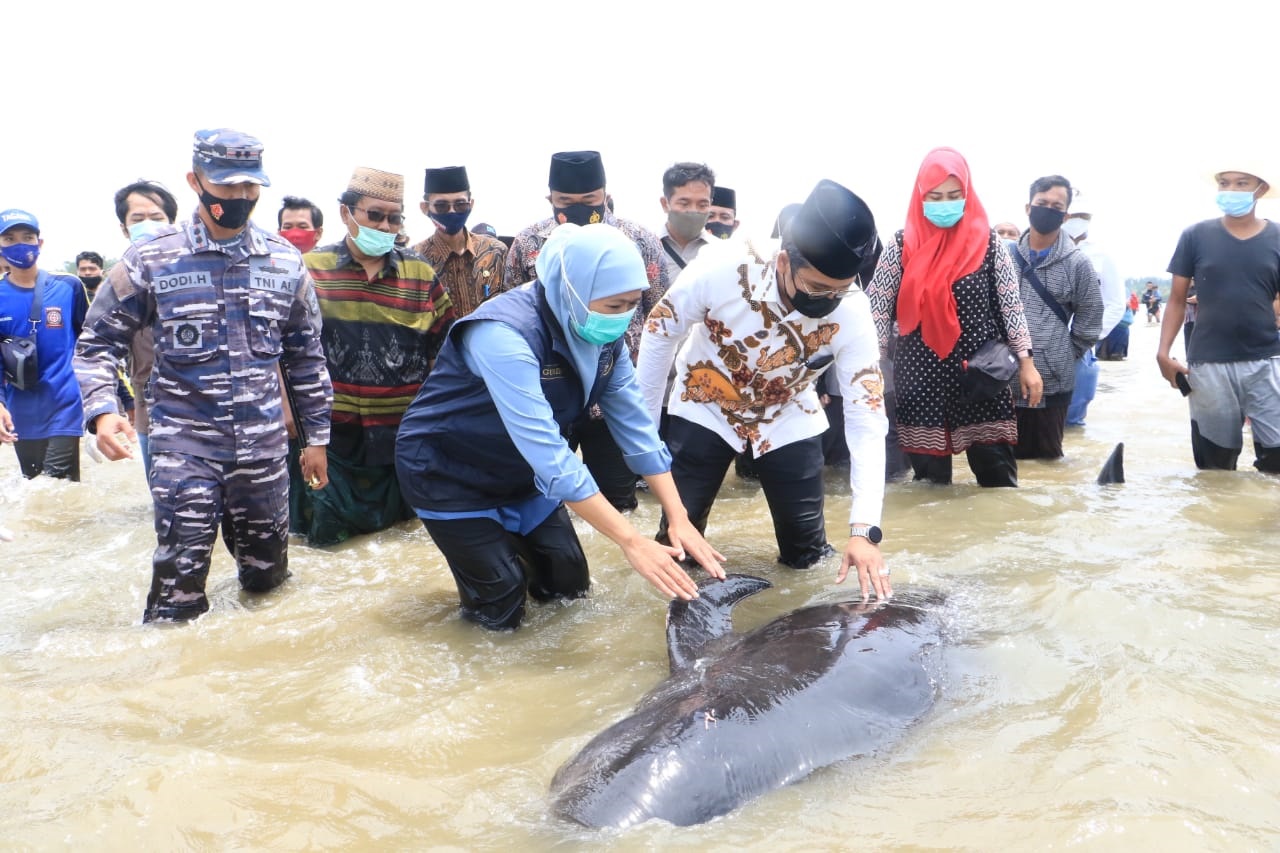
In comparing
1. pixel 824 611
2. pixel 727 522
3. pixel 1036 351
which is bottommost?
pixel 727 522

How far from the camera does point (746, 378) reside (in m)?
3.81

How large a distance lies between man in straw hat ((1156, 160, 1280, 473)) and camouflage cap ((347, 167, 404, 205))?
4564 mm

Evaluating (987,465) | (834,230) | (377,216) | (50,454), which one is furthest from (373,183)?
(987,465)

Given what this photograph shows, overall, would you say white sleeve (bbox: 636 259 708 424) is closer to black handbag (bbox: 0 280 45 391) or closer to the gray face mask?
the gray face mask

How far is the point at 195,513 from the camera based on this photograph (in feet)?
11.6

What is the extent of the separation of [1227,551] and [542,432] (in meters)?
3.26

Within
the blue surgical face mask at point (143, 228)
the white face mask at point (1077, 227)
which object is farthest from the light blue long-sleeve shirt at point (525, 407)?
the white face mask at point (1077, 227)

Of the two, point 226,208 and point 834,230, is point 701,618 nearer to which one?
point 834,230

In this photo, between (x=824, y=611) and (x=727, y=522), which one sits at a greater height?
(x=824, y=611)

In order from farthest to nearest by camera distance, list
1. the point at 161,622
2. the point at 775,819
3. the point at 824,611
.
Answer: the point at 161,622 → the point at 824,611 → the point at 775,819

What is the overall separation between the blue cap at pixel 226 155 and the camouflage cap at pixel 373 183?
1.01 meters

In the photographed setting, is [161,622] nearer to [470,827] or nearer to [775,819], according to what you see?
[470,827]

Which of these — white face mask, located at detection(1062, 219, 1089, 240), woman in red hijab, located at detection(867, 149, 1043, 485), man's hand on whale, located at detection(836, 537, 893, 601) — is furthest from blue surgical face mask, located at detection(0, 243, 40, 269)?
white face mask, located at detection(1062, 219, 1089, 240)

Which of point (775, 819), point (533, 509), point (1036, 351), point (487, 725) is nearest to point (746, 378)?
point (533, 509)
